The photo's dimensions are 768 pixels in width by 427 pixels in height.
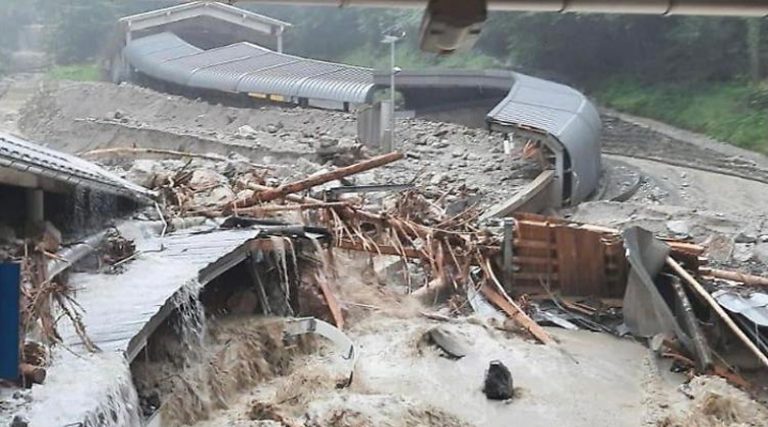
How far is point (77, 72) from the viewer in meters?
30.4

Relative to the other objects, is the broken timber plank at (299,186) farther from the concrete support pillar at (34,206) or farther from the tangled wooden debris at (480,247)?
the concrete support pillar at (34,206)

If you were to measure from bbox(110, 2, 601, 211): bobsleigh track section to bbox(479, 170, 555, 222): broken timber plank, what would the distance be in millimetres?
60

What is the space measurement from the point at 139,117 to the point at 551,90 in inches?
450

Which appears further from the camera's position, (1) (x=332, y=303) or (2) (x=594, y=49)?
(2) (x=594, y=49)

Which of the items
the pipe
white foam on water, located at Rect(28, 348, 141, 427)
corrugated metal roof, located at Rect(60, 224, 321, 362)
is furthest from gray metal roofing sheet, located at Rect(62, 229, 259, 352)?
the pipe

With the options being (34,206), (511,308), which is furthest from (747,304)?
(34,206)

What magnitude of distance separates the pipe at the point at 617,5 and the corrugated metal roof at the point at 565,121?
15.1 meters

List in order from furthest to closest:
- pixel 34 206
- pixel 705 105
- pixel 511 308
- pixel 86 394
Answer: pixel 705 105 < pixel 511 308 < pixel 34 206 < pixel 86 394

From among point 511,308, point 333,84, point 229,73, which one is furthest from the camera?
point 229,73

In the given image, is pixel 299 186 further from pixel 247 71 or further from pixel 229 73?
pixel 247 71

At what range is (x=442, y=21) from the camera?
12.8 ft

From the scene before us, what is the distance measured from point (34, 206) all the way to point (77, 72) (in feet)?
81.9

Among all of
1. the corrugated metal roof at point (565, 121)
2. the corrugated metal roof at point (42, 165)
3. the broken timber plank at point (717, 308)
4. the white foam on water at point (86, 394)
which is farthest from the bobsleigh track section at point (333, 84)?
the white foam on water at point (86, 394)

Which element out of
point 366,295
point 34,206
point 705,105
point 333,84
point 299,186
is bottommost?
point 366,295
